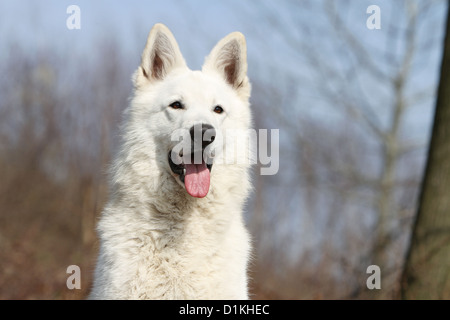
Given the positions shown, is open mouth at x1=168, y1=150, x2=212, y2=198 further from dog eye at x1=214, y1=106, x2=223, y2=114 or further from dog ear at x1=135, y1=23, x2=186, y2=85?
dog ear at x1=135, y1=23, x2=186, y2=85

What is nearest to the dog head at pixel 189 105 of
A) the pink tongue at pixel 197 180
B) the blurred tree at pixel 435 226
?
the pink tongue at pixel 197 180

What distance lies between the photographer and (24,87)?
54.0ft

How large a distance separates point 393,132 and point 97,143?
8.14 metres

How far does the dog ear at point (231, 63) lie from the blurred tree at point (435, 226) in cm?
306

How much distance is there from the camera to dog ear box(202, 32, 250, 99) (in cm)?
420

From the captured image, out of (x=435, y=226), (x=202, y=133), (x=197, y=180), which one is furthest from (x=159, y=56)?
Result: (x=435, y=226)

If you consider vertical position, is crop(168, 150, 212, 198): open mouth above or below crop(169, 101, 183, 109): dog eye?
below

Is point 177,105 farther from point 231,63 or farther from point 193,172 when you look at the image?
point 231,63

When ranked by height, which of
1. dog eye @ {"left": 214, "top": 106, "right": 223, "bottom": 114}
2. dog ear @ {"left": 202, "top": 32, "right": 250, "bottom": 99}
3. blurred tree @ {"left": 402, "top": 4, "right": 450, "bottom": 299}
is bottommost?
blurred tree @ {"left": 402, "top": 4, "right": 450, "bottom": 299}

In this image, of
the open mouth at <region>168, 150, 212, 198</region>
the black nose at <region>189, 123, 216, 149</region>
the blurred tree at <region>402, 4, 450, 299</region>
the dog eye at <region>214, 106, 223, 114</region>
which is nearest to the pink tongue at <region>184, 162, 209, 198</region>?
the open mouth at <region>168, 150, 212, 198</region>

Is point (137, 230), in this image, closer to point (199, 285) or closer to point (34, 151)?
point (199, 285)

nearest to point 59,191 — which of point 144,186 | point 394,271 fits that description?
point 394,271

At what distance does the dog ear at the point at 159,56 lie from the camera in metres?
4.03

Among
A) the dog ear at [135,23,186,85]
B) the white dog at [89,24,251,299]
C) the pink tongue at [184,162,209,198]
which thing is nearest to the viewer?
the white dog at [89,24,251,299]
